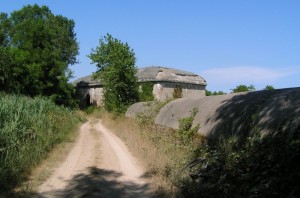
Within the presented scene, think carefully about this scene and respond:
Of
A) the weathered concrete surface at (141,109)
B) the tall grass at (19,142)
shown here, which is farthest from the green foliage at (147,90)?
the tall grass at (19,142)

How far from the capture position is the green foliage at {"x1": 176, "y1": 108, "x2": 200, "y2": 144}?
12.1 m

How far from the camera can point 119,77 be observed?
32656 millimetres

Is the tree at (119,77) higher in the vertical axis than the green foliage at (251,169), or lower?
higher

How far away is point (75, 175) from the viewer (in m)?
10.6

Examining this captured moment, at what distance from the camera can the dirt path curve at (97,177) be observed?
8875mm

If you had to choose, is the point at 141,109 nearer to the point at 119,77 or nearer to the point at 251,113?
the point at 119,77

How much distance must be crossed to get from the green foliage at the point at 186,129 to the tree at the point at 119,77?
19.4 m

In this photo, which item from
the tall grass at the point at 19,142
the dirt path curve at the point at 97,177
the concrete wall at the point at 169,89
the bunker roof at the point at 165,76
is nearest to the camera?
the dirt path curve at the point at 97,177

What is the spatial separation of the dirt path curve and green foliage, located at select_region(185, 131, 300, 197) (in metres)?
1.66

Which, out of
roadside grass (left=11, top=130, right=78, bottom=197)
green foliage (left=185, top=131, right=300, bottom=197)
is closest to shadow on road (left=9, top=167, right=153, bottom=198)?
roadside grass (left=11, top=130, right=78, bottom=197)

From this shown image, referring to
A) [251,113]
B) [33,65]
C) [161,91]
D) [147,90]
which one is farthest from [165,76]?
[251,113]

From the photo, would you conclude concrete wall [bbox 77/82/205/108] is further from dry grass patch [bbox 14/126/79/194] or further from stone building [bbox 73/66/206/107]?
dry grass patch [bbox 14/126/79/194]

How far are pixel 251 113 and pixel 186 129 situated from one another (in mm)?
4175

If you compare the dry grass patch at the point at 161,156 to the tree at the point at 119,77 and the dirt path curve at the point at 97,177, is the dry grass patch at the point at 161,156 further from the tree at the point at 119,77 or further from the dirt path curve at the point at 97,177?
the tree at the point at 119,77
